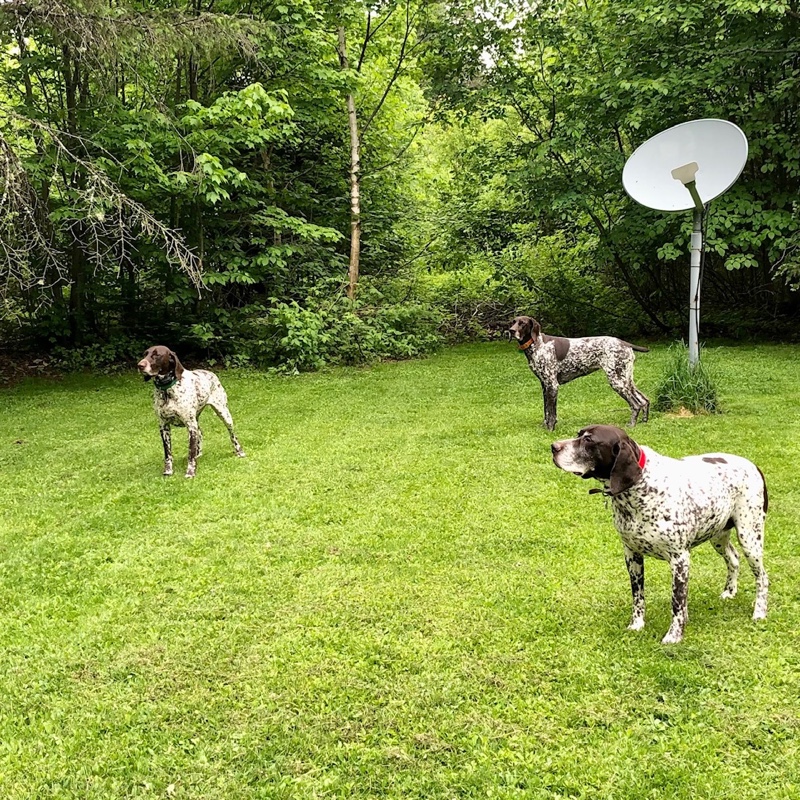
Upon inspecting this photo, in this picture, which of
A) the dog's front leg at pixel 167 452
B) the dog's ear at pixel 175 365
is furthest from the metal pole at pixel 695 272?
the dog's front leg at pixel 167 452

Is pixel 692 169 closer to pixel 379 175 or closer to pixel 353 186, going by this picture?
pixel 353 186

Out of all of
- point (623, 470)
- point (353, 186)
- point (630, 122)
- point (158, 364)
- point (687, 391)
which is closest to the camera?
point (623, 470)

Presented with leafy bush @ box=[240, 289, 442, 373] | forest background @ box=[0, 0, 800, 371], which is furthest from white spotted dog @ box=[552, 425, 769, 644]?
leafy bush @ box=[240, 289, 442, 373]

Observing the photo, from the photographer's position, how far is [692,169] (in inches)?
253

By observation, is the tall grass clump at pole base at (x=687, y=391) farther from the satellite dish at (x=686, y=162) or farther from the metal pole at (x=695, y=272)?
the satellite dish at (x=686, y=162)

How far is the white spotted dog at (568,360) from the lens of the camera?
6.68 m

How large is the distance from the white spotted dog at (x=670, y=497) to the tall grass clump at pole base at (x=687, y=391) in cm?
444

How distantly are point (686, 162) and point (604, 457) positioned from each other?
5.39 metres

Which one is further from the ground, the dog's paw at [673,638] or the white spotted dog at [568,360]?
the white spotted dog at [568,360]

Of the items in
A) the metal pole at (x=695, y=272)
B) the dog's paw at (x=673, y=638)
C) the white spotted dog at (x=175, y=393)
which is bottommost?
the dog's paw at (x=673, y=638)

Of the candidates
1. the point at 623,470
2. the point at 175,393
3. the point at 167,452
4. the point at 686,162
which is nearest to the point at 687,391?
the point at 686,162

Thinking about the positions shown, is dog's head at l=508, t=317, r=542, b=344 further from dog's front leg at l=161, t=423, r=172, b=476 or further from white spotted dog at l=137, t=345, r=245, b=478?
dog's front leg at l=161, t=423, r=172, b=476

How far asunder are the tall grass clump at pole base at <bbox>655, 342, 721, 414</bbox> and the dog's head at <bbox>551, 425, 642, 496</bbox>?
4.91 meters

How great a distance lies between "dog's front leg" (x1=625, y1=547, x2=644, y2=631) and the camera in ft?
9.46
